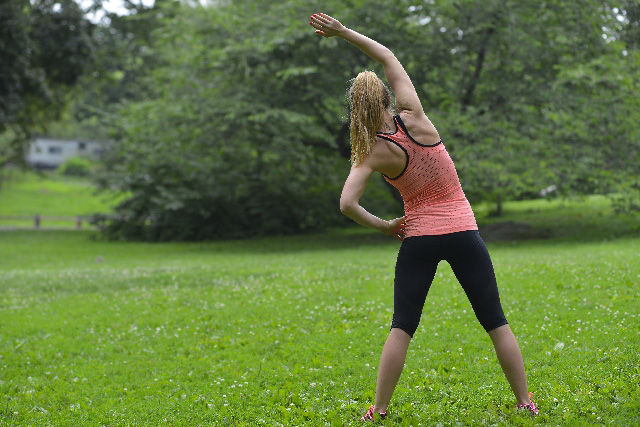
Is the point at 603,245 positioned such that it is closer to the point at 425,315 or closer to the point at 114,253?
the point at 425,315

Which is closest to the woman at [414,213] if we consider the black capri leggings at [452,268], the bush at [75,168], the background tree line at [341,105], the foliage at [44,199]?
the black capri leggings at [452,268]

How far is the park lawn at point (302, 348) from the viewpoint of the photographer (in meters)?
5.46

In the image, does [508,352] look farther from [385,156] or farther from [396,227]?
[385,156]

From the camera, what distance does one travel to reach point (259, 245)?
25266mm

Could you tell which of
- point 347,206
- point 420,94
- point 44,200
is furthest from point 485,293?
point 44,200

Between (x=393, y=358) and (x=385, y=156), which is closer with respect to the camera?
(x=385, y=156)

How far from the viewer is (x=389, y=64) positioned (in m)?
4.75

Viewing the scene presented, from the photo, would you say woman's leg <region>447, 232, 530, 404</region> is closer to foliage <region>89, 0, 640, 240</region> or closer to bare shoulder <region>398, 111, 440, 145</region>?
bare shoulder <region>398, 111, 440, 145</region>

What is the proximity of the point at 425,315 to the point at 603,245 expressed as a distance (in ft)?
32.3

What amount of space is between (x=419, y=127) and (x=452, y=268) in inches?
39.7

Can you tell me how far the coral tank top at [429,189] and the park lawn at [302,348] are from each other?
1.49 m

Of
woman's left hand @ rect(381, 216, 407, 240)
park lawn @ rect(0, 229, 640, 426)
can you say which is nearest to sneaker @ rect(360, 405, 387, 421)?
park lawn @ rect(0, 229, 640, 426)

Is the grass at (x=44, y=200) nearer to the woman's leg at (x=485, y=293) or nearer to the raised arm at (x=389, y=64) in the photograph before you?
the raised arm at (x=389, y=64)

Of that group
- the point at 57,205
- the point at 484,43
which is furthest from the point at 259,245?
the point at 57,205
